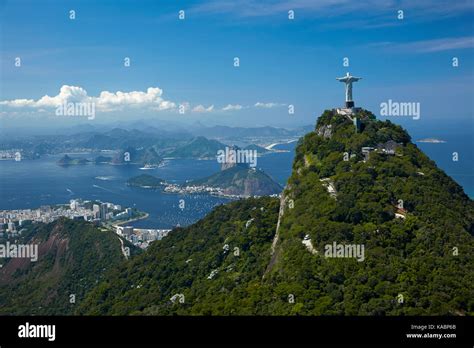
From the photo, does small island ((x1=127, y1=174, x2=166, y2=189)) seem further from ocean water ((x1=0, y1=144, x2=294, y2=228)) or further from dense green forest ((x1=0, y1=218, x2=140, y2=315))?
dense green forest ((x1=0, y1=218, x2=140, y2=315))

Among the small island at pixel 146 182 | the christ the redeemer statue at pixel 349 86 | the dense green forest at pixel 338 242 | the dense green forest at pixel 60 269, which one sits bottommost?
the dense green forest at pixel 60 269

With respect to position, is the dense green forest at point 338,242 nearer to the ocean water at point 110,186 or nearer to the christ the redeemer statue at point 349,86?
the christ the redeemer statue at point 349,86

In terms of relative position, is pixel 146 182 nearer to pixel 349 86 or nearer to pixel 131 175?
pixel 131 175

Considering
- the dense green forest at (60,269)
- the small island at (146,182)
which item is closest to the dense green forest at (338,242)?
the dense green forest at (60,269)

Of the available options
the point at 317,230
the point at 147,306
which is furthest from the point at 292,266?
the point at 147,306

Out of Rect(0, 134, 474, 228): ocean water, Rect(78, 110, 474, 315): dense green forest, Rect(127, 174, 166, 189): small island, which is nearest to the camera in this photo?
Rect(78, 110, 474, 315): dense green forest

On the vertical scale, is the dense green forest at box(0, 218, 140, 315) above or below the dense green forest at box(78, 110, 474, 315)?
below

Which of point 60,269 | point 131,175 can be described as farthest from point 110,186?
point 60,269

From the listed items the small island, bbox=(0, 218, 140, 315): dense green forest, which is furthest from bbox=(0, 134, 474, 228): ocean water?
bbox=(0, 218, 140, 315): dense green forest
